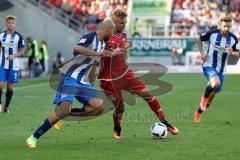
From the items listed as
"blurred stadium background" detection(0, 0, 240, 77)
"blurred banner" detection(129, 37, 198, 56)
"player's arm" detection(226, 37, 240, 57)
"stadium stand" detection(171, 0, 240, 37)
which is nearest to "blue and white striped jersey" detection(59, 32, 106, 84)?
"player's arm" detection(226, 37, 240, 57)

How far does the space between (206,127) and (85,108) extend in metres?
2.85

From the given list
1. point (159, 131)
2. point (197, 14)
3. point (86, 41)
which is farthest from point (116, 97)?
point (197, 14)

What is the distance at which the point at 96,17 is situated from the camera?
43.4 m

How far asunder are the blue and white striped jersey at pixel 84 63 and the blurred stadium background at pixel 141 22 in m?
27.8

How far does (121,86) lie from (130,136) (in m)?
→ 0.95

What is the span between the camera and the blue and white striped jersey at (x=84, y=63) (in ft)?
34.0

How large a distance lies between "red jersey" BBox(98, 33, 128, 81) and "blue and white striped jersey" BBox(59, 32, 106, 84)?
1095 millimetres

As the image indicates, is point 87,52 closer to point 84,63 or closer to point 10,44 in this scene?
point 84,63

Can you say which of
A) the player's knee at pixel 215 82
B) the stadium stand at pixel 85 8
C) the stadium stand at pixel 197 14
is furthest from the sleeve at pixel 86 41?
the stadium stand at pixel 85 8

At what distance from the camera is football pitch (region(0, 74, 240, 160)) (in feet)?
32.3

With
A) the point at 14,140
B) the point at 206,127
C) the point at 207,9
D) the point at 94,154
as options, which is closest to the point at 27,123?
the point at 14,140

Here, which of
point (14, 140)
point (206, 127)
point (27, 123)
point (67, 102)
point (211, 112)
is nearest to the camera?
point (67, 102)

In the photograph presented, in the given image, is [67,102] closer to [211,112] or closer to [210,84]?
[210,84]

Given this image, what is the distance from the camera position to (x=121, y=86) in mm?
11875
